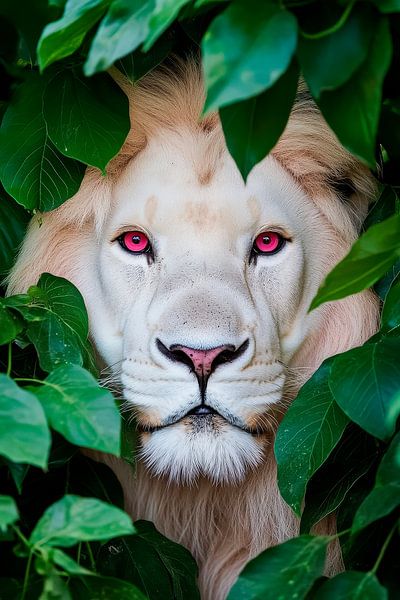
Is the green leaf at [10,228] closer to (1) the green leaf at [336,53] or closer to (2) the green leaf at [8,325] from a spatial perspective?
(2) the green leaf at [8,325]

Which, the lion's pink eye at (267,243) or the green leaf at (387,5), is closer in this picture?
the green leaf at (387,5)

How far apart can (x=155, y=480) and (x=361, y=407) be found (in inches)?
36.2

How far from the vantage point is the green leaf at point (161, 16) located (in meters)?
1.35

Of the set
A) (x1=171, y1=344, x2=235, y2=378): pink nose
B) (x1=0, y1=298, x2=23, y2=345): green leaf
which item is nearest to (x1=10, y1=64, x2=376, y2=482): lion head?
(x1=171, y1=344, x2=235, y2=378): pink nose

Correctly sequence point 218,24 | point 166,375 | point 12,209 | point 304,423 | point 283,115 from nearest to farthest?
point 218,24, point 283,115, point 304,423, point 166,375, point 12,209

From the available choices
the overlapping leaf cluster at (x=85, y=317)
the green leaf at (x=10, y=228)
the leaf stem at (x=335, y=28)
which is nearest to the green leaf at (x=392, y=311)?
the overlapping leaf cluster at (x=85, y=317)

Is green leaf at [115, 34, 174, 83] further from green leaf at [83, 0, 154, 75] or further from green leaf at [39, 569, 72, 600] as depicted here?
green leaf at [39, 569, 72, 600]

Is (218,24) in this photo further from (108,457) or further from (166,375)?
(108,457)

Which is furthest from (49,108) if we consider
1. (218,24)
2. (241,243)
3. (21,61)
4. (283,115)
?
(218,24)

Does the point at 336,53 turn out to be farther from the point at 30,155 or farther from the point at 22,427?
the point at 30,155

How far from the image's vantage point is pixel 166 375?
2.10 metres

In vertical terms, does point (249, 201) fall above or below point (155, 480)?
above

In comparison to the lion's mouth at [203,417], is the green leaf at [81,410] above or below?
above

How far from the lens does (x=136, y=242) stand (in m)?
2.34
